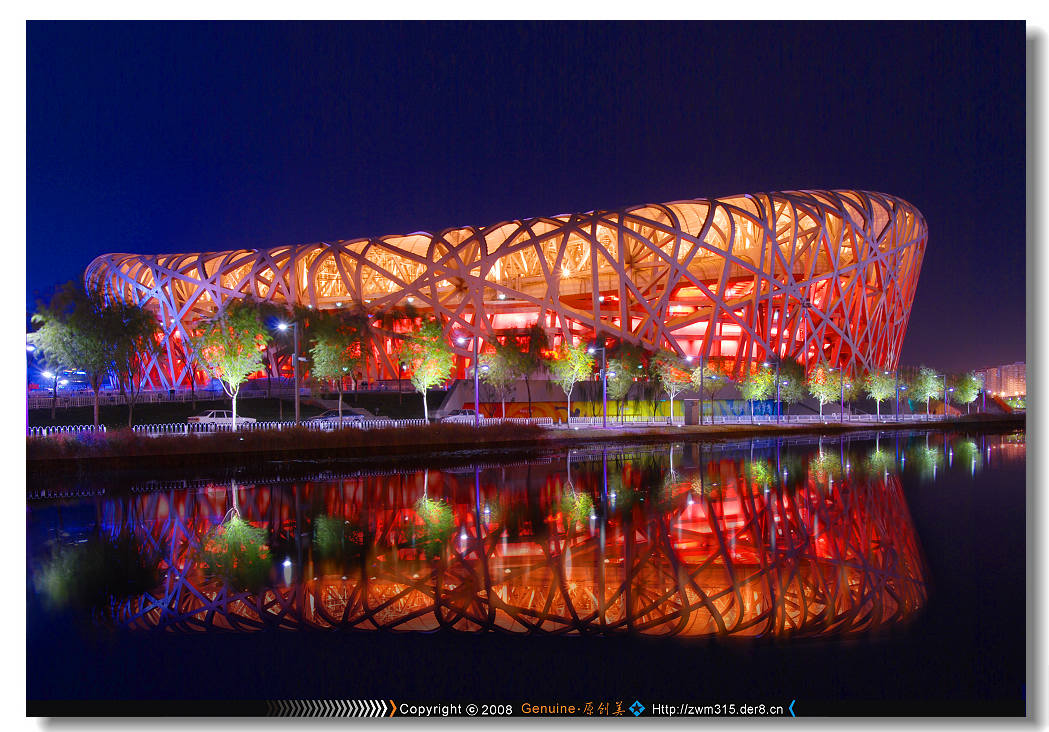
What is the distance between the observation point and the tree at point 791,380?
58.8m

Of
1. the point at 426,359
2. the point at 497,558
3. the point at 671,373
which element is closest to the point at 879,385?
the point at 671,373

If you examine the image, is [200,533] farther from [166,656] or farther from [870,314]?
[870,314]

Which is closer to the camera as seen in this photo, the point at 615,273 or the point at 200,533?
the point at 200,533

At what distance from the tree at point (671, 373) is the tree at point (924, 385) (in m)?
35.0

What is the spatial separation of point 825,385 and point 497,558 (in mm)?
56131

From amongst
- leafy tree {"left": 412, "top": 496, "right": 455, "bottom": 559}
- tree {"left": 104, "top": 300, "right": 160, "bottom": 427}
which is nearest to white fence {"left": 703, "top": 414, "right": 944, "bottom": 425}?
tree {"left": 104, "top": 300, "right": 160, "bottom": 427}

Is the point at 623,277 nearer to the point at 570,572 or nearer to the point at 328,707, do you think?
the point at 570,572

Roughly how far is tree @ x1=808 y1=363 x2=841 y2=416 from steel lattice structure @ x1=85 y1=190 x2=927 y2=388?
15.7 ft

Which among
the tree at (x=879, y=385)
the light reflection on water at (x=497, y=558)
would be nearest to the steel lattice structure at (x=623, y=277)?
the tree at (x=879, y=385)

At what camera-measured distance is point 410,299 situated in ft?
216

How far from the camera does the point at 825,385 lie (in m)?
59.6

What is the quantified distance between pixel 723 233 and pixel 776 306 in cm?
850
